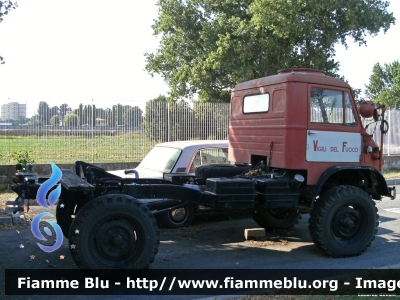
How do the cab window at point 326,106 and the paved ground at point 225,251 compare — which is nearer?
the paved ground at point 225,251

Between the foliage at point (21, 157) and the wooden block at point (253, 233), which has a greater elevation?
the foliage at point (21, 157)

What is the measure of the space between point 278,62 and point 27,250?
14439 millimetres

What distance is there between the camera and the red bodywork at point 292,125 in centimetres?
671

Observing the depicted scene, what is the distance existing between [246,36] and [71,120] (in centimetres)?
828

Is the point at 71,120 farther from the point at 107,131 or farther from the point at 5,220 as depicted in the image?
the point at 5,220

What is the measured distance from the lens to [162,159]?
932cm

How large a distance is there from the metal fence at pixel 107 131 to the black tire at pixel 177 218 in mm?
5551

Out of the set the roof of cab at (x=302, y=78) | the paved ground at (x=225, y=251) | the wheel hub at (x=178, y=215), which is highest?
the roof of cab at (x=302, y=78)

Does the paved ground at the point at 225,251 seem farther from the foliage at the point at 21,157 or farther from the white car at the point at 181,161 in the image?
the foliage at the point at 21,157

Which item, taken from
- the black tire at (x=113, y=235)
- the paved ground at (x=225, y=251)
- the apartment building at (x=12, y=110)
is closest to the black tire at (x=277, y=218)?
the paved ground at (x=225, y=251)

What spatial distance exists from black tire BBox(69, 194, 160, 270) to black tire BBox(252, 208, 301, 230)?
3172mm

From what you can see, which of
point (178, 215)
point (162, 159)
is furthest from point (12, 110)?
point (178, 215)

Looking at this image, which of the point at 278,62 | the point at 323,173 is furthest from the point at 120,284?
the point at 278,62

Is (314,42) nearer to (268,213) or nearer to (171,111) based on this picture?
Answer: (171,111)
